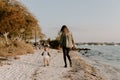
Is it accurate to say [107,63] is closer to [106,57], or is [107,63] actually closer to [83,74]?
[106,57]

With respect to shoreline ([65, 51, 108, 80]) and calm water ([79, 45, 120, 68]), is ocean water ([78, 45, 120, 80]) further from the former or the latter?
shoreline ([65, 51, 108, 80])

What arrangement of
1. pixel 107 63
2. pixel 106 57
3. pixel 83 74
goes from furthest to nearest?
pixel 106 57, pixel 107 63, pixel 83 74

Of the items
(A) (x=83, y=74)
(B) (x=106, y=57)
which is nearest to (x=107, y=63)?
(B) (x=106, y=57)

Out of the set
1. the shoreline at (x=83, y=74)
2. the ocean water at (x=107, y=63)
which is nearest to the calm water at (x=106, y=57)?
the ocean water at (x=107, y=63)

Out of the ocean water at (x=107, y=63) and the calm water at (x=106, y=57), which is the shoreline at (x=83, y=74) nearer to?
the ocean water at (x=107, y=63)

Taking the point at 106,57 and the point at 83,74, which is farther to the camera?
the point at 106,57

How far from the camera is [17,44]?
3681 cm

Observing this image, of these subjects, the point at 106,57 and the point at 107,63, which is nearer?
the point at 107,63

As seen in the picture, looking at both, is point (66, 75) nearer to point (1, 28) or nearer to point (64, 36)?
point (64, 36)

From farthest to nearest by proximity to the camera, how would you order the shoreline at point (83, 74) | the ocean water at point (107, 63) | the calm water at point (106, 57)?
the calm water at point (106, 57)
the ocean water at point (107, 63)
the shoreline at point (83, 74)

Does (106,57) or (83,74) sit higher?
(106,57)

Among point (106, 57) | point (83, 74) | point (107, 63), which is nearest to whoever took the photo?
point (83, 74)

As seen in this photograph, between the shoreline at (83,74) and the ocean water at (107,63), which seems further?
the ocean water at (107,63)

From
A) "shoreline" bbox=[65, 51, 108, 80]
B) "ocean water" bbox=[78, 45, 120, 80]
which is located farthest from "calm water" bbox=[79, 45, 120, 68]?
"shoreline" bbox=[65, 51, 108, 80]
